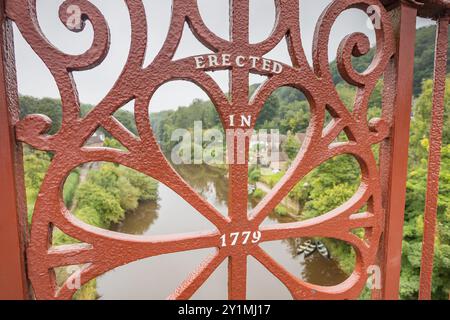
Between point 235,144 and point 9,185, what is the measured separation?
0.53m

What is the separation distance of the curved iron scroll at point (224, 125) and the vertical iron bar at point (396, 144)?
0.11 feet

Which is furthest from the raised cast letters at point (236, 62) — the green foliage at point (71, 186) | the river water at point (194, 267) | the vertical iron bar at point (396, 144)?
the green foliage at point (71, 186)

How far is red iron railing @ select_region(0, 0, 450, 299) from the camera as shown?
0.63 metres

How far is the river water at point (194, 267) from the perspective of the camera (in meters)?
7.86

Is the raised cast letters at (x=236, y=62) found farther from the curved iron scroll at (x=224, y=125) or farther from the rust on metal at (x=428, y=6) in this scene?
the rust on metal at (x=428, y=6)

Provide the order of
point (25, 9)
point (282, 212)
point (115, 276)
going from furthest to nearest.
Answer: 1. point (282, 212)
2. point (115, 276)
3. point (25, 9)

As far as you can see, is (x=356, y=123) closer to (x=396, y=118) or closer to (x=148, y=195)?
(x=396, y=118)

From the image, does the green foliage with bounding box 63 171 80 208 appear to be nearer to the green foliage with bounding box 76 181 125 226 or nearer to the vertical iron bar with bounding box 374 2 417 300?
the green foliage with bounding box 76 181 125 226

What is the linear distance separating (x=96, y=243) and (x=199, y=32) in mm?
573

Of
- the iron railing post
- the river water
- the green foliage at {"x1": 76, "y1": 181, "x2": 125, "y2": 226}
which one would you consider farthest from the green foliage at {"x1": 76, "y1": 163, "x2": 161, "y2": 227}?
the iron railing post

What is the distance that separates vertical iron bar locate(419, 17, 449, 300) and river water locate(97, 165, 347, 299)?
17.1 feet

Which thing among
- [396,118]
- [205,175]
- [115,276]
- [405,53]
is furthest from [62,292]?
[205,175]

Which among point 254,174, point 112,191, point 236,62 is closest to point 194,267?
point 254,174
